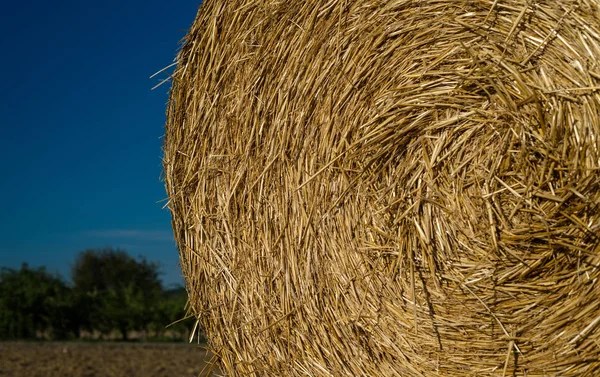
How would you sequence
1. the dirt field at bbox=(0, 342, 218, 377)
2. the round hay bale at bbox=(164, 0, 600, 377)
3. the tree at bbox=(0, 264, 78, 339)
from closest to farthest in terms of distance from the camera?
the round hay bale at bbox=(164, 0, 600, 377), the dirt field at bbox=(0, 342, 218, 377), the tree at bbox=(0, 264, 78, 339)

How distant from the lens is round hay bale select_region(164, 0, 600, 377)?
5.77 ft

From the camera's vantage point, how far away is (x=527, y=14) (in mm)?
1798

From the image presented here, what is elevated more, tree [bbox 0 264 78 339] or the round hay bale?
tree [bbox 0 264 78 339]

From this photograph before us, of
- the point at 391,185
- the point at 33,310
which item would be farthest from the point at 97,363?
the point at 33,310

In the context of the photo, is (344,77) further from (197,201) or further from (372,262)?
(197,201)

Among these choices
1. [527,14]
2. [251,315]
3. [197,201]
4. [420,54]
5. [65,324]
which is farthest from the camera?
[65,324]

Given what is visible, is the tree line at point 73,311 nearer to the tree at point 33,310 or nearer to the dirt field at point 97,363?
the tree at point 33,310

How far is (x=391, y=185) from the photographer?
204cm

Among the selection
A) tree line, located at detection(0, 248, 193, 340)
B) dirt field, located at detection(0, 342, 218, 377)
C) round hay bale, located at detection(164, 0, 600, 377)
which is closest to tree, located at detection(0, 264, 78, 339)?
tree line, located at detection(0, 248, 193, 340)

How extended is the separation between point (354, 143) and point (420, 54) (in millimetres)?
369

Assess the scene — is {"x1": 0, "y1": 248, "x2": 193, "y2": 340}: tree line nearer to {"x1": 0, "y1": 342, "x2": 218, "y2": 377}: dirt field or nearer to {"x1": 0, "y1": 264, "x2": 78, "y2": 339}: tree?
{"x1": 0, "y1": 264, "x2": 78, "y2": 339}: tree

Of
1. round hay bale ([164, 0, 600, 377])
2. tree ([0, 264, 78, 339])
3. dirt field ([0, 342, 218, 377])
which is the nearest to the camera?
round hay bale ([164, 0, 600, 377])

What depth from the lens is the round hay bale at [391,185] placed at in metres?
1.76

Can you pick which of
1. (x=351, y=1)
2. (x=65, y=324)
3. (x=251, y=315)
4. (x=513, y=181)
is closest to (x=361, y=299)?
(x=251, y=315)
